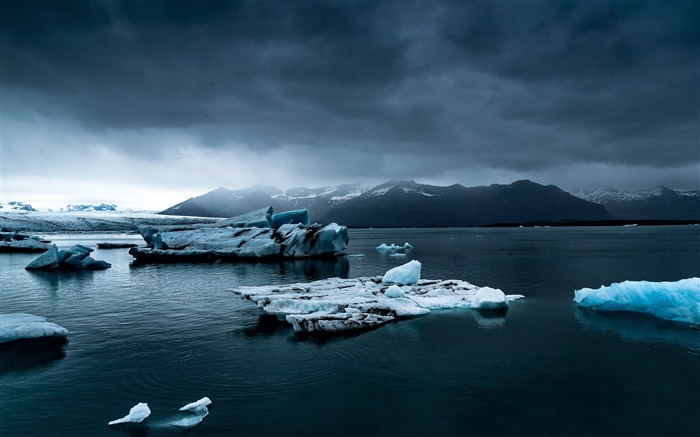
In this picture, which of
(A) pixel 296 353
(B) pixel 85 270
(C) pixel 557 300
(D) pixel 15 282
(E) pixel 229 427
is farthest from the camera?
(B) pixel 85 270

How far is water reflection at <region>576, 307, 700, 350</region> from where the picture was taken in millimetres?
13884

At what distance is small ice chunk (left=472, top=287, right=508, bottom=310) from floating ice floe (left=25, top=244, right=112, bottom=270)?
3637cm

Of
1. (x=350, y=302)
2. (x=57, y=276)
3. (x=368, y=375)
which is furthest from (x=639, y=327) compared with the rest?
(x=57, y=276)

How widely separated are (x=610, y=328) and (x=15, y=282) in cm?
3838

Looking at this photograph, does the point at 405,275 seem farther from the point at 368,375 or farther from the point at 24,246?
the point at 24,246

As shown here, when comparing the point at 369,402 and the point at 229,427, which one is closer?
the point at 229,427

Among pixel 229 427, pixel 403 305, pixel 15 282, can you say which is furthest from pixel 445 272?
pixel 15 282

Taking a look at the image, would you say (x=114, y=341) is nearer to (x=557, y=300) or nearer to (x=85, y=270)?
(x=557, y=300)

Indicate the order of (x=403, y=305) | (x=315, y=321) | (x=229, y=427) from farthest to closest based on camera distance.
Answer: (x=403, y=305) < (x=315, y=321) < (x=229, y=427)

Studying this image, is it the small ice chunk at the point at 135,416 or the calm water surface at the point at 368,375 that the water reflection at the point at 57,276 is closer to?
the calm water surface at the point at 368,375

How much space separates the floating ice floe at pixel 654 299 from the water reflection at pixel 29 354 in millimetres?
21592

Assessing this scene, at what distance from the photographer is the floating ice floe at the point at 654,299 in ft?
53.5

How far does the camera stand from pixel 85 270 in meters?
37.7

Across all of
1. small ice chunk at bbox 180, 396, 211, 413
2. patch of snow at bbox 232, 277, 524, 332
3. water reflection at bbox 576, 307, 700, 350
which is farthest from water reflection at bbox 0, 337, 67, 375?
water reflection at bbox 576, 307, 700, 350
